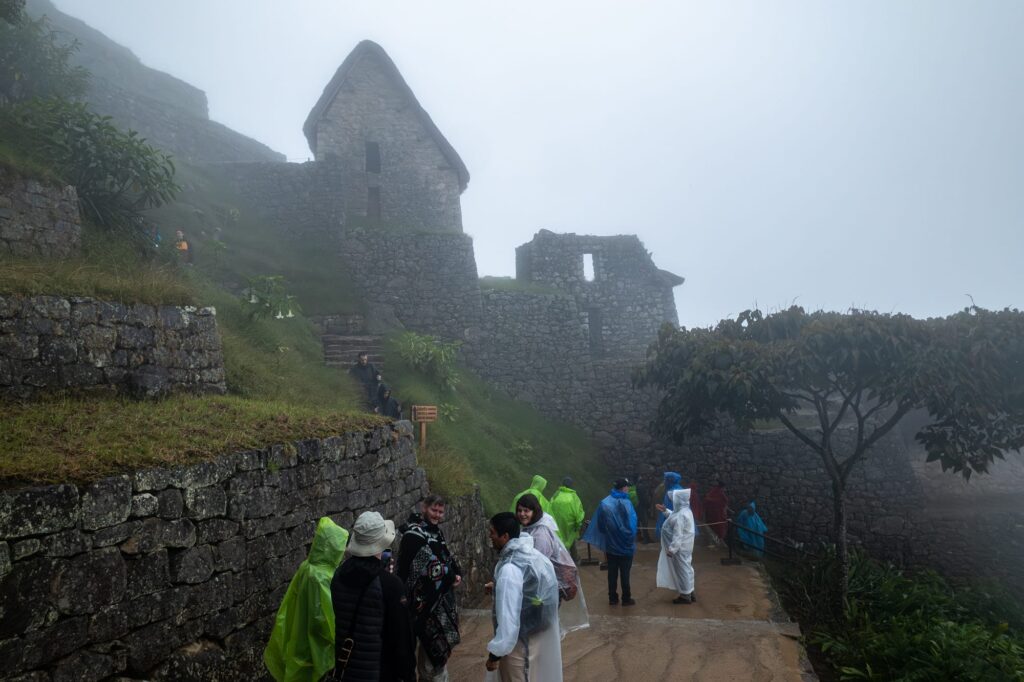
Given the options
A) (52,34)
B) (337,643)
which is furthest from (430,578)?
(52,34)

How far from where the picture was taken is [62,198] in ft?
28.9

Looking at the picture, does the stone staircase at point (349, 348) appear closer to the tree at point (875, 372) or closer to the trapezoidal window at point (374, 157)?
the tree at point (875, 372)

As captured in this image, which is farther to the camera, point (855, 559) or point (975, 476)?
point (975, 476)

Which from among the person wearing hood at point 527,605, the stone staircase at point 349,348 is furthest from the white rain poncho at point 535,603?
the stone staircase at point 349,348

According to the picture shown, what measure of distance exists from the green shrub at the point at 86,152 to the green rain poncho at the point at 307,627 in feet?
27.6

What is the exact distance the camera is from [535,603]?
4.64m

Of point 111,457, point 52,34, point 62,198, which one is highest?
point 52,34

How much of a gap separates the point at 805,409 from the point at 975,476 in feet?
15.1

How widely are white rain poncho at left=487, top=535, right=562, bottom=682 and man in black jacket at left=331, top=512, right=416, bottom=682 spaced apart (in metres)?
0.82

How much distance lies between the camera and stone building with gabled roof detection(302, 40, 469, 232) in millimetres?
20656

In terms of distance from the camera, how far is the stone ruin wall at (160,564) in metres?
3.70

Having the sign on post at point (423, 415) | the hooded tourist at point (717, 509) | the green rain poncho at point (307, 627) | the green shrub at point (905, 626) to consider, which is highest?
the sign on post at point (423, 415)

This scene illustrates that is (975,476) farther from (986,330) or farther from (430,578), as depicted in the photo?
(430,578)

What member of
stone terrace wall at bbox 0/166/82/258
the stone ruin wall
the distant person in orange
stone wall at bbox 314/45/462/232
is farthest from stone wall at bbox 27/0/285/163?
the stone ruin wall
